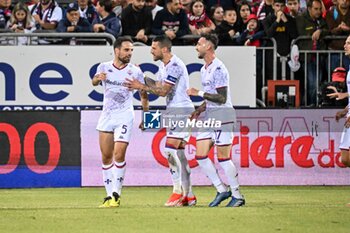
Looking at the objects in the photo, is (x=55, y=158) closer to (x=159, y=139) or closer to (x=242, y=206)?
(x=159, y=139)

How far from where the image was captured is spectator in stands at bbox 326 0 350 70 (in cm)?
2236

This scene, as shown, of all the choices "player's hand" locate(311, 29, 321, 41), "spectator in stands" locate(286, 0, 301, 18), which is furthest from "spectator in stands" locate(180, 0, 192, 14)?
"player's hand" locate(311, 29, 321, 41)

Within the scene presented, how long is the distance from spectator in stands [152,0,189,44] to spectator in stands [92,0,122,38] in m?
0.76

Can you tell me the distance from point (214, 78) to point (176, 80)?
74cm

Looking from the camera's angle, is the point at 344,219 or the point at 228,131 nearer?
the point at 344,219

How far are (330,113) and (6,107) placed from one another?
20.4ft

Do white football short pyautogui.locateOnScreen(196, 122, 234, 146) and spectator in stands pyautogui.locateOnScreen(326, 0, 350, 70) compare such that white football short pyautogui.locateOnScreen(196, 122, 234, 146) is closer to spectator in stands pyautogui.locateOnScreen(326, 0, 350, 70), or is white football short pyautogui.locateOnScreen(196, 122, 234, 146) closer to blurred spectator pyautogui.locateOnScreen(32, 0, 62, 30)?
spectator in stands pyautogui.locateOnScreen(326, 0, 350, 70)

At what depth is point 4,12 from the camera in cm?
2269

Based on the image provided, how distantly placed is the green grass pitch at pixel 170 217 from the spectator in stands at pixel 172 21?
200 inches

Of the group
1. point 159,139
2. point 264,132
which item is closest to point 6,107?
point 159,139

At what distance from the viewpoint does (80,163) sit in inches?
810

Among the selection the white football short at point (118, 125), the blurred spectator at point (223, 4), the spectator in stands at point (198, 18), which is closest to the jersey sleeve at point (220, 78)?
the white football short at point (118, 125)

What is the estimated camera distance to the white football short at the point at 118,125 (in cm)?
1593

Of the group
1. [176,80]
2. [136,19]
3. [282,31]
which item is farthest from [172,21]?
[176,80]
